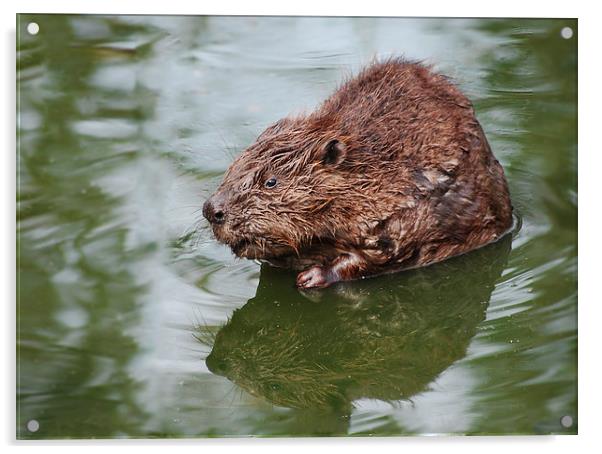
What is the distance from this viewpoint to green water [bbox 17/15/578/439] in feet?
14.0

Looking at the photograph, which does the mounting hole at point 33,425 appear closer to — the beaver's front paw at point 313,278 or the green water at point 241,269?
the green water at point 241,269

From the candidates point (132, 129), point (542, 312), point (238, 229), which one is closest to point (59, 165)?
point (132, 129)

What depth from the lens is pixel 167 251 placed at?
4.67 m

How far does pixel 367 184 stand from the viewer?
15.3ft

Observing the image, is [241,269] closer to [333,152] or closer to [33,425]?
[333,152]

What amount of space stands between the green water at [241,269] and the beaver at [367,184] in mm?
73

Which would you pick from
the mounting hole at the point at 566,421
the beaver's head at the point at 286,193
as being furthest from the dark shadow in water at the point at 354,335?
the mounting hole at the point at 566,421

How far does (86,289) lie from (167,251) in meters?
0.33

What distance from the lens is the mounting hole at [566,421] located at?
4344 millimetres

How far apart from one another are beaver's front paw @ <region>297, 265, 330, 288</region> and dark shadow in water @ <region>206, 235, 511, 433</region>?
4cm

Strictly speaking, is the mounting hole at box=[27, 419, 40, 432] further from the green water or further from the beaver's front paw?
the beaver's front paw

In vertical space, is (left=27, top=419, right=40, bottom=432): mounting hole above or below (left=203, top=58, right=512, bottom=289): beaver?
below

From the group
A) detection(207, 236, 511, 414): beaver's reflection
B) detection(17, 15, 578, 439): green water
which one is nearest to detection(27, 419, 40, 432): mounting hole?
detection(17, 15, 578, 439): green water

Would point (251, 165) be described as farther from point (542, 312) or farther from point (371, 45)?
point (542, 312)
